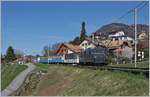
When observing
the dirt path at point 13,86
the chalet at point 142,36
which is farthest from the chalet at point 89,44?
the dirt path at point 13,86

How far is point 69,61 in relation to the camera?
92375 mm

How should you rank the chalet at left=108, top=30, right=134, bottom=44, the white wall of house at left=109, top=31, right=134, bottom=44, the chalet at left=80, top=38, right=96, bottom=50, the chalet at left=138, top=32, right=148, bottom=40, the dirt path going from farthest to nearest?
the white wall of house at left=109, top=31, right=134, bottom=44 < the chalet at left=108, top=30, right=134, bottom=44 < the chalet at left=80, top=38, right=96, bottom=50 < the chalet at left=138, top=32, right=148, bottom=40 < the dirt path

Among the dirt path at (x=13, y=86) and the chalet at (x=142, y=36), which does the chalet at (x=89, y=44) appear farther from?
the dirt path at (x=13, y=86)

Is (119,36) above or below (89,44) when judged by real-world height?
above

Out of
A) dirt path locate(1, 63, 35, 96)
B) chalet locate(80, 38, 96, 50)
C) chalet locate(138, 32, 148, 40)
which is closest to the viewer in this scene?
dirt path locate(1, 63, 35, 96)

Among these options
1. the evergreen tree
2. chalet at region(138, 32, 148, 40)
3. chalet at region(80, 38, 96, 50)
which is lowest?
the evergreen tree

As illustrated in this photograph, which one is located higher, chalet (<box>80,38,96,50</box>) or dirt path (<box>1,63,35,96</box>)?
chalet (<box>80,38,96,50</box>)

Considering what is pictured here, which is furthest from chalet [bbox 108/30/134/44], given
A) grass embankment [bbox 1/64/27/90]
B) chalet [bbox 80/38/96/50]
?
grass embankment [bbox 1/64/27/90]

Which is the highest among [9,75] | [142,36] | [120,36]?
[120,36]

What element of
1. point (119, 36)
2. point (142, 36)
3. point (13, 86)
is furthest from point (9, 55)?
point (13, 86)

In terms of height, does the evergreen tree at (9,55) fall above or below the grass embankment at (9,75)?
above

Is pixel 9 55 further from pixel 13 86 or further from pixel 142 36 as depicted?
pixel 13 86

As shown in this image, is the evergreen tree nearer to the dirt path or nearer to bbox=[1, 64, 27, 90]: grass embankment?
bbox=[1, 64, 27, 90]: grass embankment

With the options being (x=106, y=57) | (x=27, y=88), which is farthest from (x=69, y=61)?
(x=27, y=88)
